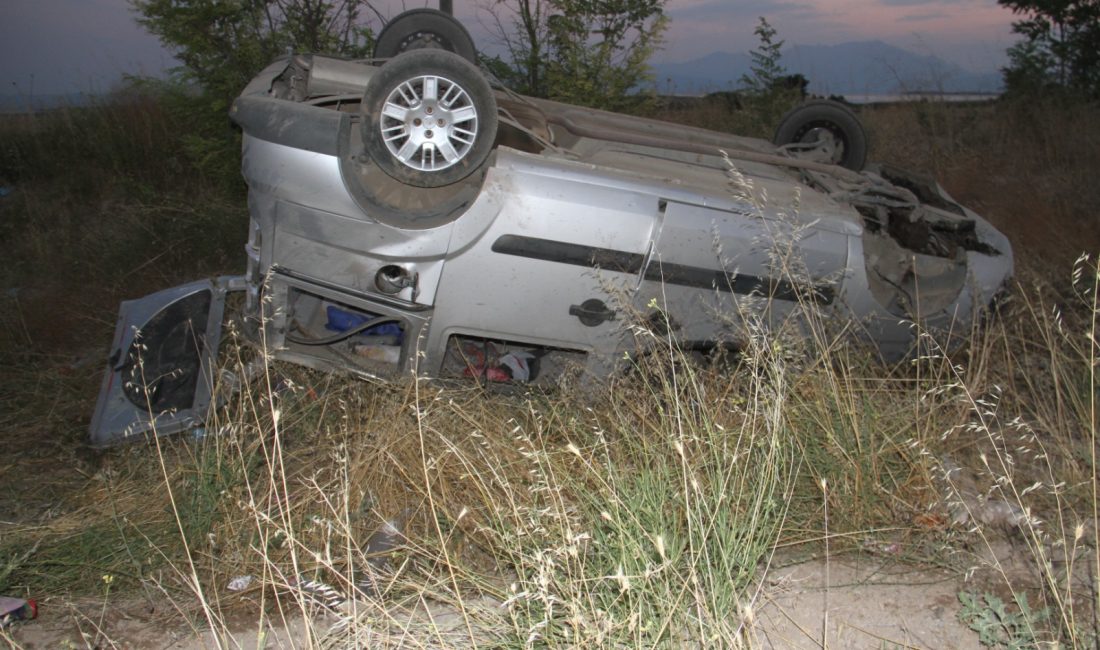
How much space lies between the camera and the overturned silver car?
4109 mm

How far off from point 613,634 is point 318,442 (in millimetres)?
2291

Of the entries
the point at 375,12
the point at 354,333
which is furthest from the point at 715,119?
the point at 354,333

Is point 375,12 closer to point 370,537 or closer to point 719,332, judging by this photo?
point 719,332

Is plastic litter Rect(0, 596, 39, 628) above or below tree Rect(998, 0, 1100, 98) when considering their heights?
below

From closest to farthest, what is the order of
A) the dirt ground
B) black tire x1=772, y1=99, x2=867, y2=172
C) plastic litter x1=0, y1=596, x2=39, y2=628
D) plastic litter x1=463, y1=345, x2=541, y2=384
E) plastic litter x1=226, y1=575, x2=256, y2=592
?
the dirt ground < plastic litter x1=0, y1=596, x2=39, y2=628 < plastic litter x1=226, y1=575, x2=256, y2=592 < plastic litter x1=463, y1=345, x2=541, y2=384 < black tire x1=772, y1=99, x2=867, y2=172

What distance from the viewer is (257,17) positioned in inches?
315

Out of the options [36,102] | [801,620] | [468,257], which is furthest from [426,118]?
[36,102]

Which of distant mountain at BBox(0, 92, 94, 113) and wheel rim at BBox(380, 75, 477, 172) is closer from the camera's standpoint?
wheel rim at BBox(380, 75, 477, 172)

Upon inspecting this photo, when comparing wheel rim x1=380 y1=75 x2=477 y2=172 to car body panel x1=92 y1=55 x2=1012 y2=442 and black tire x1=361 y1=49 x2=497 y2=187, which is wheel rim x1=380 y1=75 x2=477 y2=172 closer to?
black tire x1=361 y1=49 x2=497 y2=187

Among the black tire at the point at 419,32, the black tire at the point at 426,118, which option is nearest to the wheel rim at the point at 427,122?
the black tire at the point at 426,118

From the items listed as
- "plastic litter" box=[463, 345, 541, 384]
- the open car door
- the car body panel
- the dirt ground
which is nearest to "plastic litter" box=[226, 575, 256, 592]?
the dirt ground

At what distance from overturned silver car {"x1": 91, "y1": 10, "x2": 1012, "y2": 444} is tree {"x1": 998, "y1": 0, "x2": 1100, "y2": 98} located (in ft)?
27.4

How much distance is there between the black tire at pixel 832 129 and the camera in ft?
21.1

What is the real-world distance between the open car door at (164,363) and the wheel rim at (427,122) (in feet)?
→ 4.86
